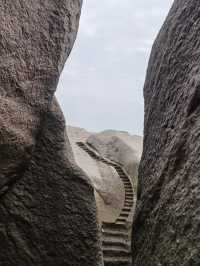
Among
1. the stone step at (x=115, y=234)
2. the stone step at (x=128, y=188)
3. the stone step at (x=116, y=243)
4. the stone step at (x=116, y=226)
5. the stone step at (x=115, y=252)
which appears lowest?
the stone step at (x=115, y=252)

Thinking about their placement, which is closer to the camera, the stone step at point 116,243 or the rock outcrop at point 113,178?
the stone step at point 116,243

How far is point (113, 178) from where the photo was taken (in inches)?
685

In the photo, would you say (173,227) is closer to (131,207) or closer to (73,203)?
(73,203)

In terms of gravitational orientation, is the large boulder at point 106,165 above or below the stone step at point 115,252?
above

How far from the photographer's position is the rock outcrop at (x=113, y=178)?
12516mm

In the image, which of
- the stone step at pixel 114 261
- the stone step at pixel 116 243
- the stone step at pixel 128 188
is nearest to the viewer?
the stone step at pixel 114 261

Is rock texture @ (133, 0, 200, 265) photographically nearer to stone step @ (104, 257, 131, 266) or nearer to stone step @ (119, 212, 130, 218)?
stone step @ (104, 257, 131, 266)

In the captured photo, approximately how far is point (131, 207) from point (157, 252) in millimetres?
12898

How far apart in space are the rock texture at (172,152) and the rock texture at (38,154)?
58cm

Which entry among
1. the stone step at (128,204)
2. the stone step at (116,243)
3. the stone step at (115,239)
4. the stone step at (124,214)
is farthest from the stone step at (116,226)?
the stone step at (128,204)

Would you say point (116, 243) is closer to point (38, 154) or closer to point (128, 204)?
point (128, 204)

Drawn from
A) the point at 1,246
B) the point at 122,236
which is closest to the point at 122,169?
the point at 122,236

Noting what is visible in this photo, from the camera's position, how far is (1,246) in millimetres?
3438

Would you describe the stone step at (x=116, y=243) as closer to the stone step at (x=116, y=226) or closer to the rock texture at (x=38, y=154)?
the stone step at (x=116, y=226)
